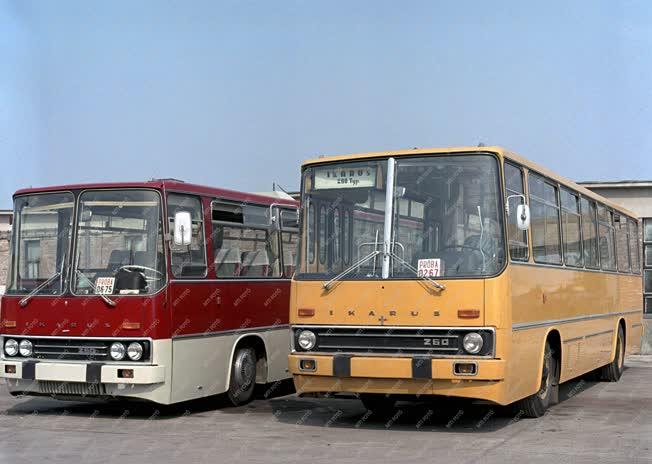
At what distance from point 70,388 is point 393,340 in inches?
164

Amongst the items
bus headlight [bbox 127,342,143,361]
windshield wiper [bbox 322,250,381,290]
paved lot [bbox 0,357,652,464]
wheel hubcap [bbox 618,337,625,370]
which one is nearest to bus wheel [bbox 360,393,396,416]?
paved lot [bbox 0,357,652,464]

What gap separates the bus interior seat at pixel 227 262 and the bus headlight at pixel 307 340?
2.45 meters

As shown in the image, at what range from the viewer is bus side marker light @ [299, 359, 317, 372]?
35.5ft

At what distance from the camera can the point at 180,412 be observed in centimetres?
1305

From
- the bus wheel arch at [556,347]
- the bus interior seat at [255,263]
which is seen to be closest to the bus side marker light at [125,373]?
the bus interior seat at [255,263]

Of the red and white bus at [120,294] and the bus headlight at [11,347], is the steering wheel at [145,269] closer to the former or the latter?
the red and white bus at [120,294]

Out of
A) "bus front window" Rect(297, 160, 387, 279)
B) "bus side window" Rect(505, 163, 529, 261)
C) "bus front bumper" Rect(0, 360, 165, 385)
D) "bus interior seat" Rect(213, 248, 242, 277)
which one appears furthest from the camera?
"bus interior seat" Rect(213, 248, 242, 277)

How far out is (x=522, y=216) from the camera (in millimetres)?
10516

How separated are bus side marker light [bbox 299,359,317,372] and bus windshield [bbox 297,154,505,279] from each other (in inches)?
37.1

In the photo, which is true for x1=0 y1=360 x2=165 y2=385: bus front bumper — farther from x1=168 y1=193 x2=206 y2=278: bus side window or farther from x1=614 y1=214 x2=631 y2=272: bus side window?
x1=614 y1=214 x2=631 y2=272: bus side window

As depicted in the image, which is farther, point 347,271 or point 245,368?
point 245,368

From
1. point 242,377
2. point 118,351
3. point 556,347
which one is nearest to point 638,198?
point 556,347

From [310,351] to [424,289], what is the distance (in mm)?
1533

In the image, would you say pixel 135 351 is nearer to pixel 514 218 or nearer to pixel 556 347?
pixel 514 218
